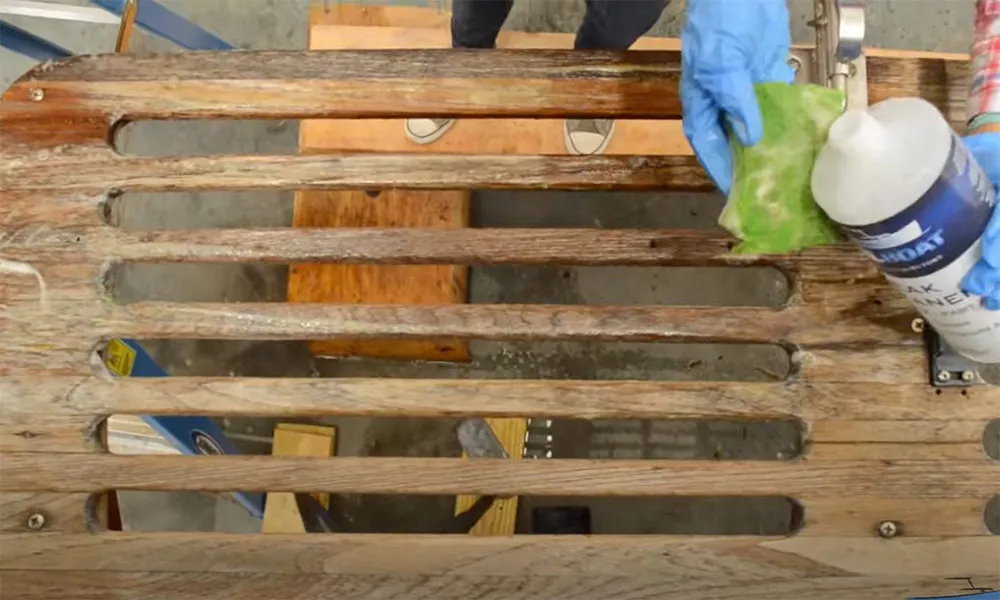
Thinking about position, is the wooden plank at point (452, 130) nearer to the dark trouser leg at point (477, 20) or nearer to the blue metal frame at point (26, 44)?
the dark trouser leg at point (477, 20)

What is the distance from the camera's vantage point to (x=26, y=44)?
3.62 feet

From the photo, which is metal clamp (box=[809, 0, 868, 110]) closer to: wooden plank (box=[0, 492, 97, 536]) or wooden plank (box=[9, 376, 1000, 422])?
wooden plank (box=[9, 376, 1000, 422])

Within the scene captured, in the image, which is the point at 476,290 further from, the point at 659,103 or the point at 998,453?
the point at 998,453

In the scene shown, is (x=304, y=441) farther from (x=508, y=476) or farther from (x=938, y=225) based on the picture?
(x=938, y=225)

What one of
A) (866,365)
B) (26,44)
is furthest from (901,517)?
(26,44)

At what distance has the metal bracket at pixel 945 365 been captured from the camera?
0.83m

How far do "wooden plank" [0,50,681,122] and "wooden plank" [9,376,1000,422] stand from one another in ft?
0.97

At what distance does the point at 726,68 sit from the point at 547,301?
0.76 metres

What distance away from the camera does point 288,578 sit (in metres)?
0.85

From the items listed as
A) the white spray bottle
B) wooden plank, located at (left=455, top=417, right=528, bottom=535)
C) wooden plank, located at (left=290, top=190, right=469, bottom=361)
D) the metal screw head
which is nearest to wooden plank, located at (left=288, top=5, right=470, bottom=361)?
wooden plank, located at (left=290, top=190, right=469, bottom=361)

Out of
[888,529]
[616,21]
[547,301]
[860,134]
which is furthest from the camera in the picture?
[547,301]

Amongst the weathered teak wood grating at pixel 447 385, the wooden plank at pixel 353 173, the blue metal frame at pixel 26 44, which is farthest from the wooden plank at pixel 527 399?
the blue metal frame at pixel 26 44

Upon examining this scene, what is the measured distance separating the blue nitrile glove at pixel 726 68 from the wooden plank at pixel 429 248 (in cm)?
13

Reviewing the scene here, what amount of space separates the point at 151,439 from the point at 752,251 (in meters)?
1.03
